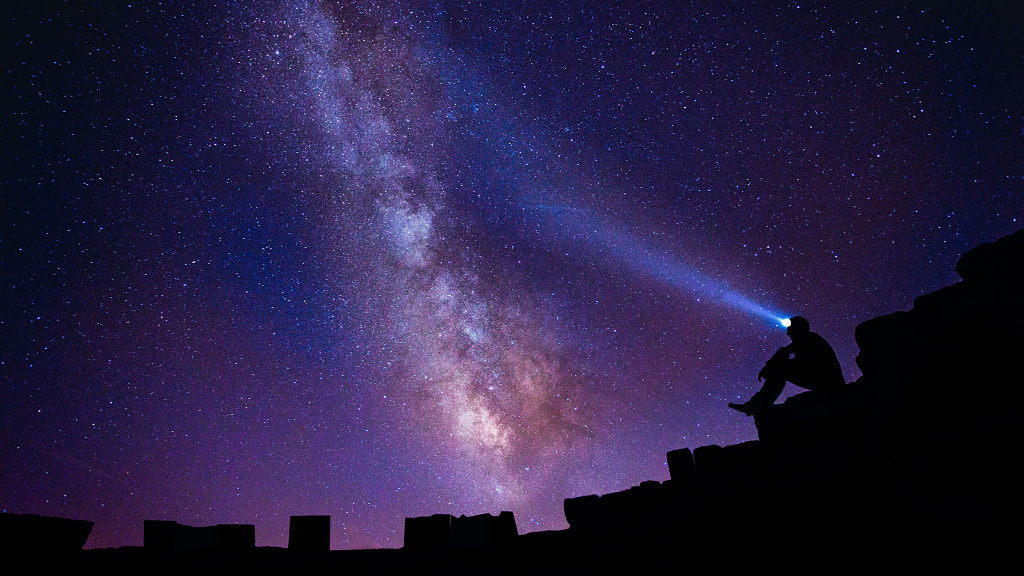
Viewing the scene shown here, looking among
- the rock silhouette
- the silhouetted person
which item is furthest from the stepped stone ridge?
the silhouetted person

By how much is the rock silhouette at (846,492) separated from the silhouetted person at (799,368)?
10.5 inches

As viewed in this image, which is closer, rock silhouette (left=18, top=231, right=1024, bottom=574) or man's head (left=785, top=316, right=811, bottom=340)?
rock silhouette (left=18, top=231, right=1024, bottom=574)

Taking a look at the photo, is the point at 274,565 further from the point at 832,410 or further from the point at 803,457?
the point at 832,410

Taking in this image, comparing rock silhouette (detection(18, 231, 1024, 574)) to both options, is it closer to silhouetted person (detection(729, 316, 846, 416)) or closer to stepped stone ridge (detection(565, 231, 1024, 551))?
stepped stone ridge (detection(565, 231, 1024, 551))

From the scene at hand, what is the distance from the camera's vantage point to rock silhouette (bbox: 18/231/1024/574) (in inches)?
149

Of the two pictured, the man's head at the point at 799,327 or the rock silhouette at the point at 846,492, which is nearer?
the rock silhouette at the point at 846,492

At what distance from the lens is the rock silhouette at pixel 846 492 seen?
378 centimetres

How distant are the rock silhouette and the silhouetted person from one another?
0.27 meters

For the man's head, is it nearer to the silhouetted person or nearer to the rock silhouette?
the silhouetted person

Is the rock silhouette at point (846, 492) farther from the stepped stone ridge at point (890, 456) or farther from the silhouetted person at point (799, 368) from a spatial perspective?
the silhouetted person at point (799, 368)

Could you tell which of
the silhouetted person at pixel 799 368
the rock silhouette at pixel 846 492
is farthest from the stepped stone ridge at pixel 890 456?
the silhouetted person at pixel 799 368

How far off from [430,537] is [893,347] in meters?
4.95

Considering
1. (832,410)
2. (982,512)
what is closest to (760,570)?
(982,512)

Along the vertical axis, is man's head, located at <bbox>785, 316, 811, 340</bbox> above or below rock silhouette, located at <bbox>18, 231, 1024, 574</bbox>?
above
